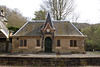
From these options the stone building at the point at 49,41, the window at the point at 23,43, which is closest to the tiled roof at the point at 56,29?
the stone building at the point at 49,41

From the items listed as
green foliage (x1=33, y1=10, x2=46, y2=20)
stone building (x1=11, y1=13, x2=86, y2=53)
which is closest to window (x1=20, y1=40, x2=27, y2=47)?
stone building (x1=11, y1=13, x2=86, y2=53)

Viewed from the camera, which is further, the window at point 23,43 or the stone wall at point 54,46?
the window at point 23,43

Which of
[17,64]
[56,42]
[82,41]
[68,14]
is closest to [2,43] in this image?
[17,64]

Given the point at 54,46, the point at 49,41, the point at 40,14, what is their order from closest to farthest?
the point at 54,46
the point at 49,41
the point at 40,14

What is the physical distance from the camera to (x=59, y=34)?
1744cm

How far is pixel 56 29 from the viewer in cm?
1869

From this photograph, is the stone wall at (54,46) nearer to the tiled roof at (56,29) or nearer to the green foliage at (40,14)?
the tiled roof at (56,29)

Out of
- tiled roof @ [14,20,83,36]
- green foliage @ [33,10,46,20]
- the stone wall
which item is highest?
green foliage @ [33,10,46,20]

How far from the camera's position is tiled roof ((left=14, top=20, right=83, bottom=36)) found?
17.7 metres

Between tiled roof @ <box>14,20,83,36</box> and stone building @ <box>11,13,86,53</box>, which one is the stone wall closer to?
stone building @ <box>11,13,86,53</box>

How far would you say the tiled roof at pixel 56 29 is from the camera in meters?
17.7

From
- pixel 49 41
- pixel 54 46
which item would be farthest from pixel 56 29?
pixel 54 46

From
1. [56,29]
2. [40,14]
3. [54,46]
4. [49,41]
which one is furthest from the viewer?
[40,14]

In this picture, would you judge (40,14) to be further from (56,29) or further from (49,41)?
(49,41)
